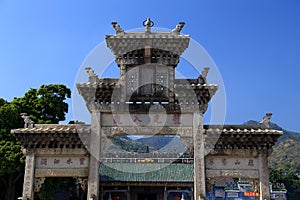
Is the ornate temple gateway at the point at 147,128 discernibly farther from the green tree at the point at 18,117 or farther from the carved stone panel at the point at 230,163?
the green tree at the point at 18,117

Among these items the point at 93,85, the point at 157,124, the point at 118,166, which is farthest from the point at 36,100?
the point at 157,124

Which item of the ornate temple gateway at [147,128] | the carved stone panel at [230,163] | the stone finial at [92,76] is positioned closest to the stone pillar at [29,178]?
the ornate temple gateway at [147,128]

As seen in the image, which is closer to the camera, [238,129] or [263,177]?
[263,177]

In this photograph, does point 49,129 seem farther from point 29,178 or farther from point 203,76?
point 203,76

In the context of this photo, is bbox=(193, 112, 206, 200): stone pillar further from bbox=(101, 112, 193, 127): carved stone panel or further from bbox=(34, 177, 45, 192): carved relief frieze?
bbox=(34, 177, 45, 192): carved relief frieze

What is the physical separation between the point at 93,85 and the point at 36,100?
9.10m

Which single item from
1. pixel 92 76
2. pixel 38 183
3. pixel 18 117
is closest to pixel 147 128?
pixel 92 76

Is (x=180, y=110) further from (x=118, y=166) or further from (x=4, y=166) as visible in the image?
(x=118, y=166)

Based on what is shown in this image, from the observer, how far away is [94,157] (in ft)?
37.2

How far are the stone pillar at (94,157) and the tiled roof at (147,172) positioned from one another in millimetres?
9931

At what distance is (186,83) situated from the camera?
12.0 m

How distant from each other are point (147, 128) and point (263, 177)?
14.6 feet

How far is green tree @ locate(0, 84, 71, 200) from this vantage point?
15.9 metres

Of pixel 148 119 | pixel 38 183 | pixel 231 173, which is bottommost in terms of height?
pixel 38 183
